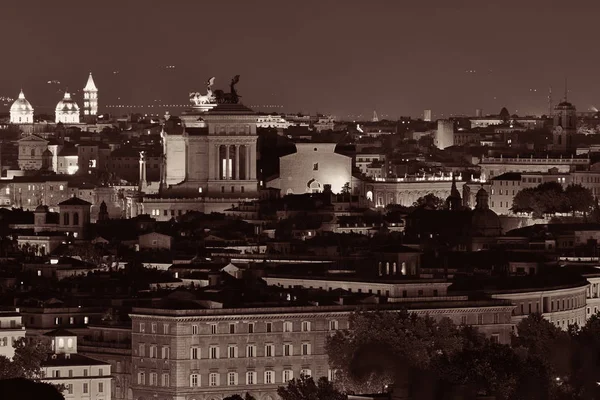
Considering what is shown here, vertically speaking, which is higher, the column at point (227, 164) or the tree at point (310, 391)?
the column at point (227, 164)

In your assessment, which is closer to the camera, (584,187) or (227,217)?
(227,217)

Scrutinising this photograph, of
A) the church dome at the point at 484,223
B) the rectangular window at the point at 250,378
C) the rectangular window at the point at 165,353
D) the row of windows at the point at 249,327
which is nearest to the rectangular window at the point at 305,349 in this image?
the row of windows at the point at 249,327

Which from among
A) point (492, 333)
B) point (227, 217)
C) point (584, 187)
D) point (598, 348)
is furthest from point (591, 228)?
point (598, 348)

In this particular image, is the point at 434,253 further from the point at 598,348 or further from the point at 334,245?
the point at 598,348

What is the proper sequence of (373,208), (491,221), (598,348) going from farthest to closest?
(373,208) → (491,221) → (598,348)

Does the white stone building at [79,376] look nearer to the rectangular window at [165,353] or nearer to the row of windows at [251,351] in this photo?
the rectangular window at [165,353]

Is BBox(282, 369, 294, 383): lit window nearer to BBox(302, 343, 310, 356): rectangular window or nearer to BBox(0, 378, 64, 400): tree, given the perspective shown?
BBox(302, 343, 310, 356): rectangular window

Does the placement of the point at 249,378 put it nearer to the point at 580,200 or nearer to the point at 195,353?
the point at 195,353
